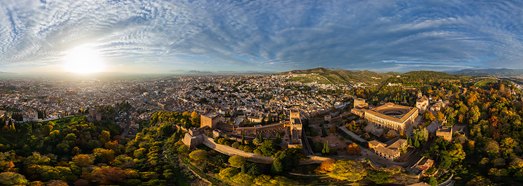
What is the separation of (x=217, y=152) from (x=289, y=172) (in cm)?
692

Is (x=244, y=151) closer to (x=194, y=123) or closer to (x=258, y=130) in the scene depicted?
(x=258, y=130)

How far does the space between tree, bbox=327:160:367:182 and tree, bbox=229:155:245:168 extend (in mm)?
6261

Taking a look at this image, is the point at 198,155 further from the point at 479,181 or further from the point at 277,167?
the point at 479,181

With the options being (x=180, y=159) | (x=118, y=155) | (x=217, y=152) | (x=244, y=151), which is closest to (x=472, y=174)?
(x=244, y=151)

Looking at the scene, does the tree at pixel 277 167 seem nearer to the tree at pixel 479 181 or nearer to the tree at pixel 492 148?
the tree at pixel 479 181

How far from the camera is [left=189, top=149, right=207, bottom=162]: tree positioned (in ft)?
72.1

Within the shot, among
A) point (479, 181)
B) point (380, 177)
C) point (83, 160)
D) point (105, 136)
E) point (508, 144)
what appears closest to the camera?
point (380, 177)

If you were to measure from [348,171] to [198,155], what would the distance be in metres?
11.3

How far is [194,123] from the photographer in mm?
30531

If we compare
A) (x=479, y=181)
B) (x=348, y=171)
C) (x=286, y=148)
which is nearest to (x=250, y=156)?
(x=286, y=148)

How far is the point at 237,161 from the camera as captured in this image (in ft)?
68.3

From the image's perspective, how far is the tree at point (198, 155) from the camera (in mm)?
21981

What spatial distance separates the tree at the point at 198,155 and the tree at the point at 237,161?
2.34m

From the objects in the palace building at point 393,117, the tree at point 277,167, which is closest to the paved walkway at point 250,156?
A: the tree at point 277,167
